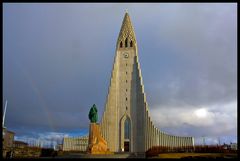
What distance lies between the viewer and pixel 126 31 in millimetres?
50000

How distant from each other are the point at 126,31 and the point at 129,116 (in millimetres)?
14993

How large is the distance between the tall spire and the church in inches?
101

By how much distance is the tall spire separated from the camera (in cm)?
4929

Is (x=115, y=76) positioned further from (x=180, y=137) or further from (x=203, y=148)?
(x=203, y=148)

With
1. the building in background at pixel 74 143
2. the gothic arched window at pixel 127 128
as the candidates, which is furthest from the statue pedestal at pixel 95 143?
the building in background at pixel 74 143

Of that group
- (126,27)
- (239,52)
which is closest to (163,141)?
(126,27)

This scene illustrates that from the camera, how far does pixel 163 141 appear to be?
4219 cm

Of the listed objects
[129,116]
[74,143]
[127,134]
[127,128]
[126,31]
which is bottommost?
[74,143]

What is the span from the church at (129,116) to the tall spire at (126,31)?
2576 millimetres

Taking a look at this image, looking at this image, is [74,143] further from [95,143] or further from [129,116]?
[95,143]

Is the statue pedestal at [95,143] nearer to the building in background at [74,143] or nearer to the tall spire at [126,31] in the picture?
the building in background at [74,143]

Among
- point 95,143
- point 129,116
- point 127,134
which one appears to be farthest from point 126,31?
point 95,143

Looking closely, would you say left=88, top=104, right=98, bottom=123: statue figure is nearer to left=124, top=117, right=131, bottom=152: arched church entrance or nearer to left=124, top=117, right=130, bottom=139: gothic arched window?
left=124, top=117, right=131, bottom=152: arched church entrance

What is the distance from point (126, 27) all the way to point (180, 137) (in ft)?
67.6
